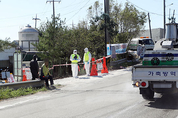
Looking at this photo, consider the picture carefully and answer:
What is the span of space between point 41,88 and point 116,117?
6.50 m

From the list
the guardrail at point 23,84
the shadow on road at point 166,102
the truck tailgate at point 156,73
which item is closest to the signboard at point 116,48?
the guardrail at point 23,84

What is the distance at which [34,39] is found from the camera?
46.0 meters

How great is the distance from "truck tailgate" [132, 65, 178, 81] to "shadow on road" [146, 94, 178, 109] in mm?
821

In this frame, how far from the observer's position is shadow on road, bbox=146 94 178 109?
749 centimetres

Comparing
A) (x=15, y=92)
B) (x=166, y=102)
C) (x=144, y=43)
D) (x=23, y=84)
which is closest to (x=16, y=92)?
(x=15, y=92)

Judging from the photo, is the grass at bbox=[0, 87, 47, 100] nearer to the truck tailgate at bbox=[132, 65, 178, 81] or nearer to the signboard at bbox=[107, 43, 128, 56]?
the truck tailgate at bbox=[132, 65, 178, 81]

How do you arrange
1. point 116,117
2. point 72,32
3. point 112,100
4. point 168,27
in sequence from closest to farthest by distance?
point 116,117, point 112,100, point 168,27, point 72,32

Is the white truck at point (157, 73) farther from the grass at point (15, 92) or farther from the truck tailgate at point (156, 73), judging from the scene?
→ the grass at point (15, 92)

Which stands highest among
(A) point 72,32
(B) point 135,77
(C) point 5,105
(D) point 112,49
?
(A) point 72,32

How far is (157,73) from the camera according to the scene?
7.59m

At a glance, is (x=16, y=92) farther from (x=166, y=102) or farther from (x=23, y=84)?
(x=166, y=102)

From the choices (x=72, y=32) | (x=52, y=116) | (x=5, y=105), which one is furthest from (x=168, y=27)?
(x=72, y=32)

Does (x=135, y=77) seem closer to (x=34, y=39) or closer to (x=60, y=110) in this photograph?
(x=60, y=110)

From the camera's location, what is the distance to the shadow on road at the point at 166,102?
7.49 metres
